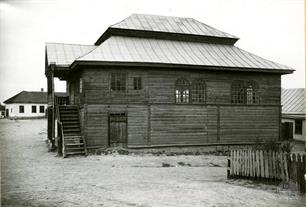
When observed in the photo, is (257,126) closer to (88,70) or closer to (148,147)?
(148,147)

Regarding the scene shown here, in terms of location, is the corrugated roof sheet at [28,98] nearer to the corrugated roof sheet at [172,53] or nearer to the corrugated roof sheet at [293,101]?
the corrugated roof sheet at [293,101]

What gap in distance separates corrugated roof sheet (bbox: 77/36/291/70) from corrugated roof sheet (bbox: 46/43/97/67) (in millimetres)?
2722

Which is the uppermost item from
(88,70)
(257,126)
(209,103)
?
(88,70)

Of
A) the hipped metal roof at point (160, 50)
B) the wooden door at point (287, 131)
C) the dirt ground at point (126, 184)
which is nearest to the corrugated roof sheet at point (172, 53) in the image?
the hipped metal roof at point (160, 50)

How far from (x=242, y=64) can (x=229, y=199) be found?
1393 cm

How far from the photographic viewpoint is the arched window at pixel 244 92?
2197 cm

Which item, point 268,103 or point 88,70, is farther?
point 268,103

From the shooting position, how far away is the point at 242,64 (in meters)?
22.0

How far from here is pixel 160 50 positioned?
2198 centimetres

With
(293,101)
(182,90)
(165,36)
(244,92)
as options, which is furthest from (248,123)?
(293,101)

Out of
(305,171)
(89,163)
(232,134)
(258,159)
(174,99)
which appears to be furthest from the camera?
(232,134)

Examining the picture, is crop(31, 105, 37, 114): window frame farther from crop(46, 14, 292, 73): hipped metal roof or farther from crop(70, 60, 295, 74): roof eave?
crop(70, 60, 295, 74): roof eave

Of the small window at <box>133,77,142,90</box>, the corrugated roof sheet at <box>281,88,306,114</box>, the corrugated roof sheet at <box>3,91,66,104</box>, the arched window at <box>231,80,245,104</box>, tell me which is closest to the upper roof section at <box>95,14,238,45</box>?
the small window at <box>133,77,142,90</box>

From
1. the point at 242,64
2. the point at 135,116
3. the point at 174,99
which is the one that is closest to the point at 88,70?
the point at 135,116
